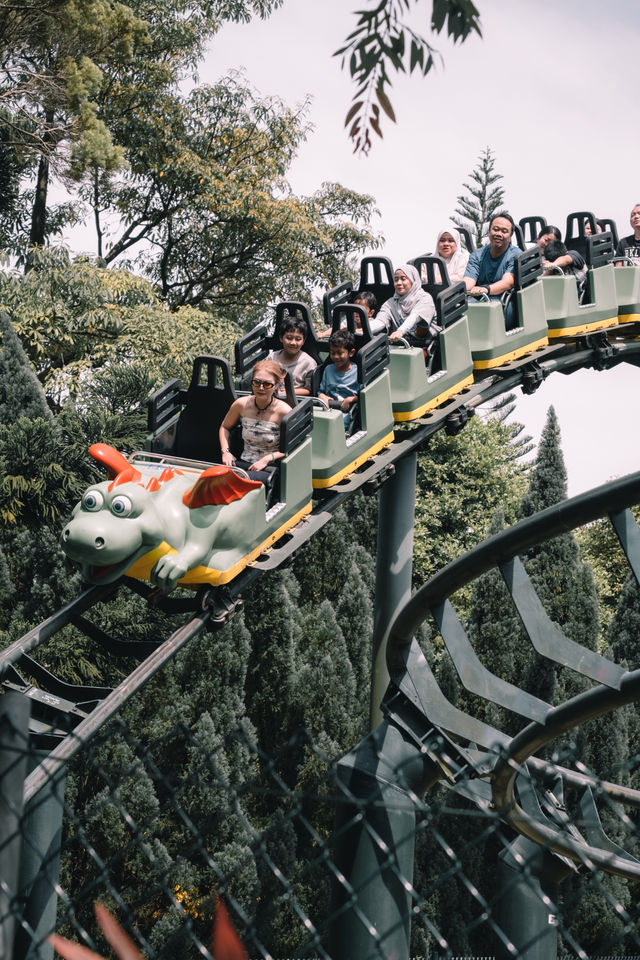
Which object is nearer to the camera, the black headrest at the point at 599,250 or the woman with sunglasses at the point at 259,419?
the woman with sunglasses at the point at 259,419

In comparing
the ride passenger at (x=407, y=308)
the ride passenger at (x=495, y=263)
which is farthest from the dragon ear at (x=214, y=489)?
the ride passenger at (x=495, y=263)

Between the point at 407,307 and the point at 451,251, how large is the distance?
94cm

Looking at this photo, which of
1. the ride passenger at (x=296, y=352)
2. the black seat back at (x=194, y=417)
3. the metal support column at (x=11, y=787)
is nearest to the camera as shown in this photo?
the metal support column at (x=11, y=787)

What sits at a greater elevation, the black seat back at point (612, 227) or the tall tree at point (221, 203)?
the tall tree at point (221, 203)

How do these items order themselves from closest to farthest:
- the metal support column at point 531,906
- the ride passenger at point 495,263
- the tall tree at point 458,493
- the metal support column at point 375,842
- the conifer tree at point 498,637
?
1. the metal support column at point 375,842
2. the metal support column at point 531,906
3. the ride passenger at point 495,263
4. the conifer tree at point 498,637
5. the tall tree at point 458,493

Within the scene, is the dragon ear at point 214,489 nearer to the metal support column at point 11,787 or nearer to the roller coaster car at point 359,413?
the roller coaster car at point 359,413

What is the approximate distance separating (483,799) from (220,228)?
10925mm

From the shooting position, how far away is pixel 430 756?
5.26 meters

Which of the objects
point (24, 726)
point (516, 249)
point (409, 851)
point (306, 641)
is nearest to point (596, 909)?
point (306, 641)

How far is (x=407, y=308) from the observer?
283 inches

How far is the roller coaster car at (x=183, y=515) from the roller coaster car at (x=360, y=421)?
6.2 inches

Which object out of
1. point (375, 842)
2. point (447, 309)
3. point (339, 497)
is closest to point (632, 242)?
point (447, 309)

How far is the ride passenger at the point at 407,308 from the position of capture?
7000 millimetres

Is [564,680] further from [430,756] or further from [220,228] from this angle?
[220,228]
